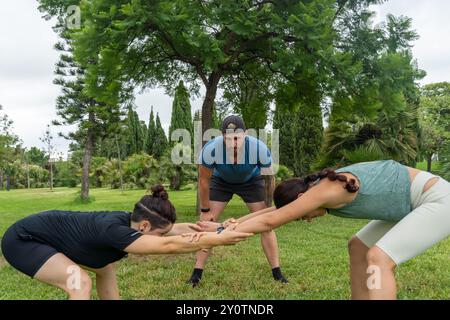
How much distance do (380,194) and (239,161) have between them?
2.22 meters

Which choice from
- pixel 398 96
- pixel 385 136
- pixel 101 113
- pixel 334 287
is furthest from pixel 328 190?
pixel 101 113

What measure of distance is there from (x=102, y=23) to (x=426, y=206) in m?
8.78

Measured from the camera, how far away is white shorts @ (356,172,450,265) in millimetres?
2666

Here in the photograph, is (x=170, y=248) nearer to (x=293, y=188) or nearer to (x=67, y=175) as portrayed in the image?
(x=293, y=188)

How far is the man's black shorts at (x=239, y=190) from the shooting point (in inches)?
202

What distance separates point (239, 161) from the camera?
4.85 meters

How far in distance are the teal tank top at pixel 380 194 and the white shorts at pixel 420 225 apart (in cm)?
8

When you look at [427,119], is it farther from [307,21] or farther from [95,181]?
[307,21]

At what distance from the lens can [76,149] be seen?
44.7 meters

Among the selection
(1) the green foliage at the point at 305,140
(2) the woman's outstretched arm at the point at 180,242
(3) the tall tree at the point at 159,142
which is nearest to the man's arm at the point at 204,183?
(2) the woman's outstretched arm at the point at 180,242

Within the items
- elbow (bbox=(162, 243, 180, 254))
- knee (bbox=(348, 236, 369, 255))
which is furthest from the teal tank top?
elbow (bbox=(162, 243, 180, 254))

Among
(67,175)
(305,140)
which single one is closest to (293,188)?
(305,140)

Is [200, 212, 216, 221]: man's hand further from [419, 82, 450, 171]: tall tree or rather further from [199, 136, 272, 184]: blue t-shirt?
[419, 82, 450, 171]: tall tree

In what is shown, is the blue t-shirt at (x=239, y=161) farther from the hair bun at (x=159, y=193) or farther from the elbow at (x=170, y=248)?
the elbow at (x=170, y=248)
